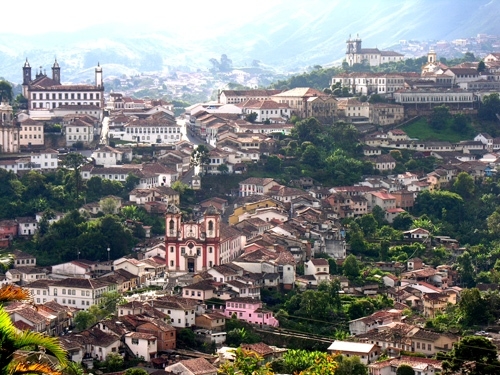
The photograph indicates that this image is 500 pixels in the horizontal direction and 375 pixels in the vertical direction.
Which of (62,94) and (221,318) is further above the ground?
(62,94)

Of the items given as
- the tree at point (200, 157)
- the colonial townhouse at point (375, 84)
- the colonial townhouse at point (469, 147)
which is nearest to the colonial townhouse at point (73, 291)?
the tree at point (200, 157)

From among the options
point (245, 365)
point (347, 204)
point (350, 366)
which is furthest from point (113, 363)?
point (347, 204)

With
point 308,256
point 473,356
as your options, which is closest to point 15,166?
point 308,256

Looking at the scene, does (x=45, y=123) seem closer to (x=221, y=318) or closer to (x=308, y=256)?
(x=308, y=256)

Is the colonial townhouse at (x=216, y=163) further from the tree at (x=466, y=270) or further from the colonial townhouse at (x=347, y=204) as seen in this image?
the tree at (x=466, y=270)

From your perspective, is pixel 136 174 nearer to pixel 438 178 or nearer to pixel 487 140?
pixel 438 178

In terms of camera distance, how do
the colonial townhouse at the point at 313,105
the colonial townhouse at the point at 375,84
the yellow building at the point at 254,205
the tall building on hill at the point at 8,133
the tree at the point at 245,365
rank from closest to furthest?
the tree at the point at 245,365 → the yellow building at the point at 254,205 → the tall building on hill at the point at 8,133 → the colonial townhouse at the point at 313,105 → the colonial townhouse at the point at 375,84
